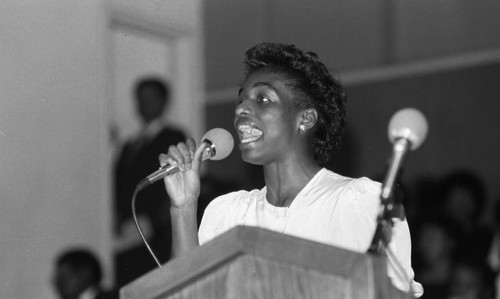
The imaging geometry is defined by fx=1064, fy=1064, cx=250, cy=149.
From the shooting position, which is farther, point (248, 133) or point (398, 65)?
point (398, 65)

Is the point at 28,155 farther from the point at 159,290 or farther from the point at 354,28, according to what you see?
the point at 159,290

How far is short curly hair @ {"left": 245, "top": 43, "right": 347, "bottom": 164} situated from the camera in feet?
8.26

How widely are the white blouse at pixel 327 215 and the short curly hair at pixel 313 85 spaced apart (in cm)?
11

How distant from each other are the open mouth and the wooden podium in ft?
2.64

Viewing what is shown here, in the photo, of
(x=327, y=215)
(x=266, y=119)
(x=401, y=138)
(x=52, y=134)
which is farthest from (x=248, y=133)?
(x=52, y=134)

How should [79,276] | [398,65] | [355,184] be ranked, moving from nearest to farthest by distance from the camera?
[355,184] < [79,276] < [398,65]

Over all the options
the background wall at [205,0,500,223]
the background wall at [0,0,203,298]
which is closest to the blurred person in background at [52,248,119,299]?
the background wall at [0,0,203,298]

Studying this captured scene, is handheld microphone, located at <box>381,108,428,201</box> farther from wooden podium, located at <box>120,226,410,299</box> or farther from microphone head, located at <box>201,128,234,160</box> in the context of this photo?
microphone head, located at <box>201,128,234,160</box>

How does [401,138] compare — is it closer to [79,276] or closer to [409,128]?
[409,128]

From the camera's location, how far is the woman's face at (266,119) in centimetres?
240

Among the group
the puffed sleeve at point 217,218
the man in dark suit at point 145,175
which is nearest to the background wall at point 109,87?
the man in dark suit at point 145,175

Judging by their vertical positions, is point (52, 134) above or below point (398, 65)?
below

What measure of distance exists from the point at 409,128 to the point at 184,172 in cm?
81

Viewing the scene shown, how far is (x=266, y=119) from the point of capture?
2.42 m
